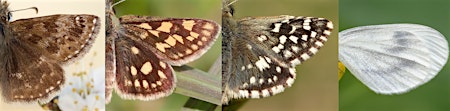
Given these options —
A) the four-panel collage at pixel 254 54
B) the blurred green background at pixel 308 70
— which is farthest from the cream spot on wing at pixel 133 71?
the blurred green background at pixel 308 70

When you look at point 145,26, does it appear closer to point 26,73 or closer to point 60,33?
point 60,33

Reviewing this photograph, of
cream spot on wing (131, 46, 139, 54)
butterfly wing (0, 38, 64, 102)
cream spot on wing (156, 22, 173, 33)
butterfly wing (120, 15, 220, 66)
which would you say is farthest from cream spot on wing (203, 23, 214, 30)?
butterfly wing (0, 38, 64, 102)

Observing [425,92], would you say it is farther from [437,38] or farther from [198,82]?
[198,82]

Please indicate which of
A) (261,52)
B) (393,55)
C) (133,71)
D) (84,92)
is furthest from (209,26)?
(393,55)

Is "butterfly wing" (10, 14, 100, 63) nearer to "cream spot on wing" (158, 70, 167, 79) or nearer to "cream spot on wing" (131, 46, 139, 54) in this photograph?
"cream spot on wing" (131, 46, 139, 54)

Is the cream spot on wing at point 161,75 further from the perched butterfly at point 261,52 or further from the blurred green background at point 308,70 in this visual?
the blurred green background at point 308,70

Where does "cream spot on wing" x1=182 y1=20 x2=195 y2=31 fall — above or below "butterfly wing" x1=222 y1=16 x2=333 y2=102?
above
